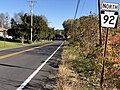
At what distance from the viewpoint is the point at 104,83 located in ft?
32.2

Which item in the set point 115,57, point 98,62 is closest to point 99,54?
point 98,62

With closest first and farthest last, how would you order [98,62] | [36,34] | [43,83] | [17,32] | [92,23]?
[43,83] → [98,62] → [92,23] → [17,32] → [36,34]

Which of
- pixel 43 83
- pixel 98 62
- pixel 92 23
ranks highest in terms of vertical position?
pixel 92 23

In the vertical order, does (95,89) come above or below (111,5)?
below

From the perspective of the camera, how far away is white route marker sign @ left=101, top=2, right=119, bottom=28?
8.52 meters

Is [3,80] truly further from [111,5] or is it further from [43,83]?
[111,5]

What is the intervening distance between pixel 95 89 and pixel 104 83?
32.8 inches

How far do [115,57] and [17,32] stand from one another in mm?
66139

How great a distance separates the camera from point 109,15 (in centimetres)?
852

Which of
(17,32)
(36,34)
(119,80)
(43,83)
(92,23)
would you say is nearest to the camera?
(119,80)

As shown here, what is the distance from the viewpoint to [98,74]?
11.6m

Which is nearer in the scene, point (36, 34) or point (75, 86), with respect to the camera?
point (75, 86)

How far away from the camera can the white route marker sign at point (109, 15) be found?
8.52 meters

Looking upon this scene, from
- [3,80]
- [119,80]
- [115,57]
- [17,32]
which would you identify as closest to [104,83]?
[119,80]
